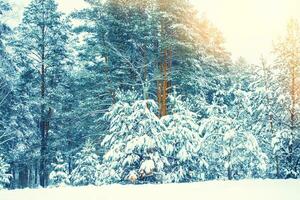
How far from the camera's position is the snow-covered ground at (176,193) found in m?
8.91

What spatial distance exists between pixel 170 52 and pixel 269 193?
16456 mm

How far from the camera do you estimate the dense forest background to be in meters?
19.7

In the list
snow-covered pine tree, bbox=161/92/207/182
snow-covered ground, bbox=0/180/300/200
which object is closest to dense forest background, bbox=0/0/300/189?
snow-covered pine tree, bbox=161/92/207/182

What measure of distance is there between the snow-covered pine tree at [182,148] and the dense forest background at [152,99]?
5 centimetres

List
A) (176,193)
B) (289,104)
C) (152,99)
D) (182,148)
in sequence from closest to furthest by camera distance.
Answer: (176,193) < (182,148) < (289,104) < (152,99)

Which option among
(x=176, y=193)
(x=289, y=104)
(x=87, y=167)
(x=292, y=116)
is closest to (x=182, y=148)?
Answer: (x=292, y=116)

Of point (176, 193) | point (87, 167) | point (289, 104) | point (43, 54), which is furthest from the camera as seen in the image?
point (43, 54)

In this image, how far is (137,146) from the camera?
18516 mm

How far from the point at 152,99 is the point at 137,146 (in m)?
5.97

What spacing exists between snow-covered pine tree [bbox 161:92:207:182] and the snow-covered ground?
8.85 metres

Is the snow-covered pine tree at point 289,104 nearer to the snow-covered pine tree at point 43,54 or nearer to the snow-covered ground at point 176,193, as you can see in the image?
the snow-covered ground at point 176,193

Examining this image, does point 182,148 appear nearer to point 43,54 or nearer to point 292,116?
point 292,116

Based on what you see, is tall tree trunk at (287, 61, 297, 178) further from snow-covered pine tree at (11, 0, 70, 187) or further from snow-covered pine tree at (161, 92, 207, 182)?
snow-covered pine tree at (11, 0, 70, 187)

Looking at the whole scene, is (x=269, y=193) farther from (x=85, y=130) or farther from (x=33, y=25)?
(x=33, y=25)
